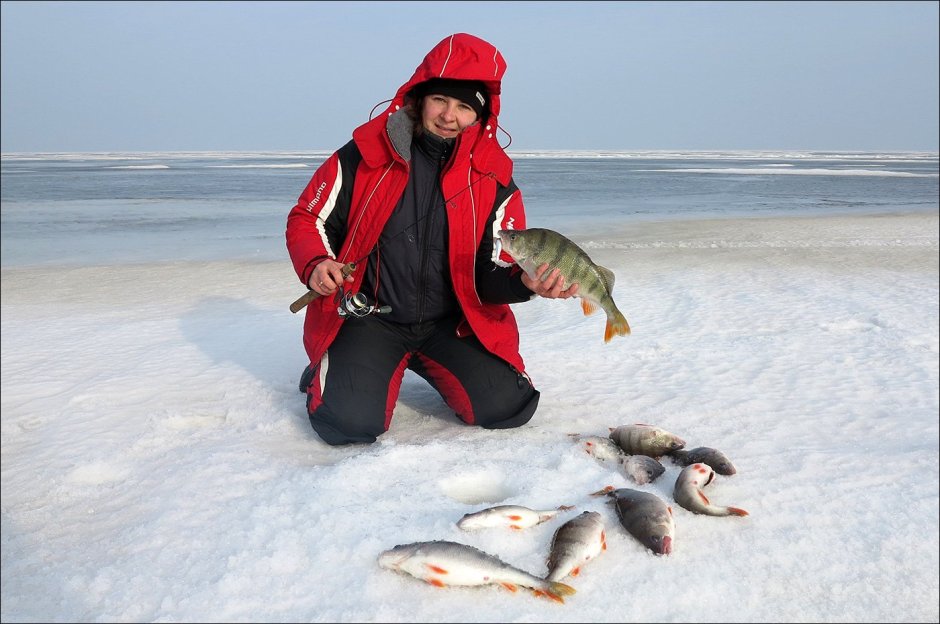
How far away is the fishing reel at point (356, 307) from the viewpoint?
3623mm

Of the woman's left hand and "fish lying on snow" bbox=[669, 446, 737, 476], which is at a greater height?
the woman's left hand

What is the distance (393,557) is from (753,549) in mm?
1417

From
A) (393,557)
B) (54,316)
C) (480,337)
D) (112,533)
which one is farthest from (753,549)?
(54,316)

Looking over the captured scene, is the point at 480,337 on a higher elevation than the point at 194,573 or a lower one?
higher

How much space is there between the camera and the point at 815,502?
3.12 meters

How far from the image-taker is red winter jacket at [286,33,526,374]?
3.69 m

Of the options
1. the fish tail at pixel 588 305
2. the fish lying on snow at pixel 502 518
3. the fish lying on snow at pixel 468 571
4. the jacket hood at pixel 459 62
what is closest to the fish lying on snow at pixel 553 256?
the fish tail at pixel 588 305

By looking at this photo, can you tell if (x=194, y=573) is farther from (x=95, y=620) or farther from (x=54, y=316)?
(x=54, y=316)

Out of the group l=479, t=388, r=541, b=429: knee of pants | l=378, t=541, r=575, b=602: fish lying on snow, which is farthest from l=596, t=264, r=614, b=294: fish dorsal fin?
l=378, t=541, r=575, b=602: fish lying on snow

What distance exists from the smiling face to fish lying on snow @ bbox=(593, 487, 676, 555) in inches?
82.5

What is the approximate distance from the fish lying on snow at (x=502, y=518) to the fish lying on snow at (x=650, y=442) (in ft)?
3.02

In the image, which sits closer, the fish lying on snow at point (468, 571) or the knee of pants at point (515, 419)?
the fish lying on snow at point (468, 571)

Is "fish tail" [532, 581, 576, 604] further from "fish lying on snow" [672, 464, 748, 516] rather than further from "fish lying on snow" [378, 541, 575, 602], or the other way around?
"fish lying on snow" [672, 464, 748, 516]

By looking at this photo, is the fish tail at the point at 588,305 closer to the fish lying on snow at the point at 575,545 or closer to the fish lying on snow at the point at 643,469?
the fish lying on snow at the point at 643,469
